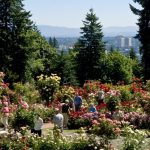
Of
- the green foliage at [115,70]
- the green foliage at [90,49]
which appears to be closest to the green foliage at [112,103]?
the green foliage at [90,49]

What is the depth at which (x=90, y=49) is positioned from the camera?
59812 millimetres

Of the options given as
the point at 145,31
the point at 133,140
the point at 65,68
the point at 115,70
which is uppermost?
the point at 145,31

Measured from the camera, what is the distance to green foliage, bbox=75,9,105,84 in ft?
192

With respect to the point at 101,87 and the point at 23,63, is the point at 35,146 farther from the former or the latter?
the point at 23,63

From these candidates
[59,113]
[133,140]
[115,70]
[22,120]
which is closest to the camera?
[133,140]

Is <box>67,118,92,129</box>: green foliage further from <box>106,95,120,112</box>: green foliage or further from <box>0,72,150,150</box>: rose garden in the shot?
<box>106,95,120,112</box>: green foliage

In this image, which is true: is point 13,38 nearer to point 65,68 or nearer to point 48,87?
point 65,68

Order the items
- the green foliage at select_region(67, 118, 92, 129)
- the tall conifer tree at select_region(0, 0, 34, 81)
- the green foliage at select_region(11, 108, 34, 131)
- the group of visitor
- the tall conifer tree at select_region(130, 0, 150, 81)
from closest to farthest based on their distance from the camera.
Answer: the group of visitor, the green foliage at select_region(11, 108, 34, 131), the green foliage at select_region(67, 118, 92, 129), the tall conifer tree at select_region(130, 0, 150, 81), the tall conifer tree at select_region(0, 0, 34, 81)

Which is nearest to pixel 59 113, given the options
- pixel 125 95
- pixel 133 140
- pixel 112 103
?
pixel 112 103

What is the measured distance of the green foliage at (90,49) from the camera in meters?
58.4

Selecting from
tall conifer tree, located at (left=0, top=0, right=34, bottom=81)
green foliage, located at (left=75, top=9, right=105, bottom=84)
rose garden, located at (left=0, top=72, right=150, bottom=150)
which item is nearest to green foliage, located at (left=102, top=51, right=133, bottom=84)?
green foliage, located at (left=75, top=9, right=105, bottom=84)

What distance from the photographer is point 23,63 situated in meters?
47.3

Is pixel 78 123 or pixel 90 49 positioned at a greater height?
pixel 90 49

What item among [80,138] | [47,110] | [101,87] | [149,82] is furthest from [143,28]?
[80,138]
